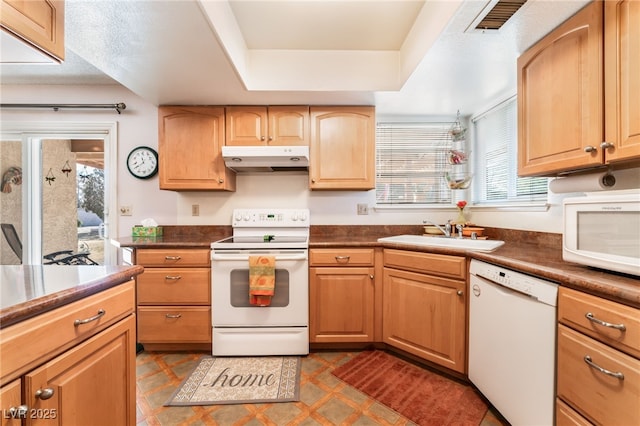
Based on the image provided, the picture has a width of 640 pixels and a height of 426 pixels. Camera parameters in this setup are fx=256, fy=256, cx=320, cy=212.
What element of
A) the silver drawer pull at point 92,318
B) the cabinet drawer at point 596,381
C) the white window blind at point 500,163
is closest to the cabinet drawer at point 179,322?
the silver drawer pull at point 92,318

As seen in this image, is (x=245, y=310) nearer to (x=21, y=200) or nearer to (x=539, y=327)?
(x=539, y=327)

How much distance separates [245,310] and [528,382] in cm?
171

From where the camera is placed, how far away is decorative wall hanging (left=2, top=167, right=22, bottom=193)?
260cm

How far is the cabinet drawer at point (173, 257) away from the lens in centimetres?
197

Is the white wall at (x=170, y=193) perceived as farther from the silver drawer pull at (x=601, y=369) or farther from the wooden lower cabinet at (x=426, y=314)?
the silver drawer pull at (x=601, y=369)

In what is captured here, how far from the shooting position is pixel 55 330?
70cm

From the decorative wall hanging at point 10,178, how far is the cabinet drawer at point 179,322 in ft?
6.88

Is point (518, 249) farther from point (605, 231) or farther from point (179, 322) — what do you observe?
point (179, 322)

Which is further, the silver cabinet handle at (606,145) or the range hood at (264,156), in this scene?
the range hood at (264,156)

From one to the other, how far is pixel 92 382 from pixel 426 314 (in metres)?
1.75

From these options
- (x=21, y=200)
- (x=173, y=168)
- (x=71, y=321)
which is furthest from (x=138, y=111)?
(x=71, y=321)

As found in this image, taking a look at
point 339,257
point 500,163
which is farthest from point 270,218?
point 500,163

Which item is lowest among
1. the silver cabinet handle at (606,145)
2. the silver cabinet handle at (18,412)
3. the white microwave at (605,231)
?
the silver cabinet handle at (18,412)

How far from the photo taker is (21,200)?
258 centimetres
